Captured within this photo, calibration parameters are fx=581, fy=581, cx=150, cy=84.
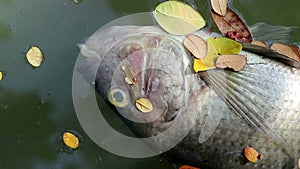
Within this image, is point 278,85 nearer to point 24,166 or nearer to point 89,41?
point 89,41

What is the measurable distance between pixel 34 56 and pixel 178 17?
4.04 feet

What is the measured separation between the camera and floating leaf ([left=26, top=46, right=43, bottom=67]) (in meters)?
4.68

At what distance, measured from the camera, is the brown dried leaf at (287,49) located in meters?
4.39

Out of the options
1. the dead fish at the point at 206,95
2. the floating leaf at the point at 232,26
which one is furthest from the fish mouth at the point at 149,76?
the floating leaf at the point at 232,26

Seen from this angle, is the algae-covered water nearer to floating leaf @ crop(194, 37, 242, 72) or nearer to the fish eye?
floating leaf @ crop(194, 37, 242, 72)

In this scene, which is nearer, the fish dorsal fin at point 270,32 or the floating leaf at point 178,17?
the floating leaf at point 178,17

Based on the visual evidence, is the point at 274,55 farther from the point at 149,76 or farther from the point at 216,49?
the point at 149,76

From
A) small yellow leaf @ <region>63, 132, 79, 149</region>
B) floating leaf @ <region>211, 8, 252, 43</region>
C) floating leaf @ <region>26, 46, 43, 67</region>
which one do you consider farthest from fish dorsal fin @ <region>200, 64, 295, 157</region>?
floating leaf @ <region>26, 46, 43, 67</region>

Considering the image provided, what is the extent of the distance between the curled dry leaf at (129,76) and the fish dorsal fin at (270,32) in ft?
3.88

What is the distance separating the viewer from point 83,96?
4.65 metres

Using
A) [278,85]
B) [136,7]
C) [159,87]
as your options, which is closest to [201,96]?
[159,87]

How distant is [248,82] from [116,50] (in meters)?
0.92

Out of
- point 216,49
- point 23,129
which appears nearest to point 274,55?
point 216,49

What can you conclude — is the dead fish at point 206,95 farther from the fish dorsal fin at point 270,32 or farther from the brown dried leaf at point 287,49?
the fish dorsal fin at point 270,32
